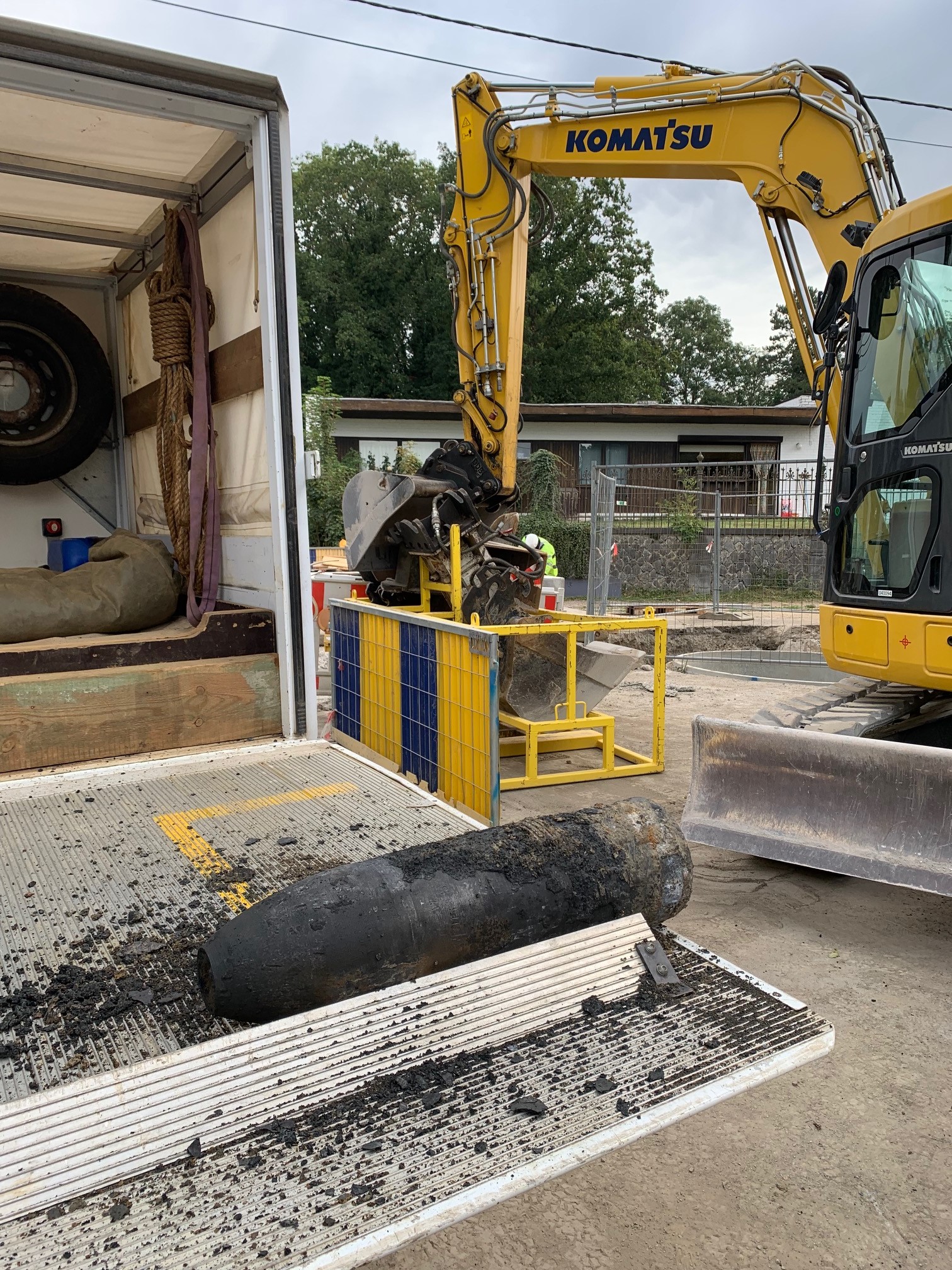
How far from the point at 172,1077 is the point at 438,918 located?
0.68 metres

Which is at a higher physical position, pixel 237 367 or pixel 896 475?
pixel 237 367

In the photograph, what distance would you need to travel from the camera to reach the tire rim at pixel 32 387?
5.30 metres

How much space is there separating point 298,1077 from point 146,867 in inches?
47.5

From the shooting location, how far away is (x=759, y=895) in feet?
14.5

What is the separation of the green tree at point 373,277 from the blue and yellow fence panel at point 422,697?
2938cm

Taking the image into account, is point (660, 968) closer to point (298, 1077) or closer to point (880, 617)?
point (298, 1077)

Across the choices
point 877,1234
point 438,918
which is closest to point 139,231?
point 438,918

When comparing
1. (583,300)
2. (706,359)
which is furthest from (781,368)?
(583,300)

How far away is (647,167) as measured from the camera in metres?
6.58

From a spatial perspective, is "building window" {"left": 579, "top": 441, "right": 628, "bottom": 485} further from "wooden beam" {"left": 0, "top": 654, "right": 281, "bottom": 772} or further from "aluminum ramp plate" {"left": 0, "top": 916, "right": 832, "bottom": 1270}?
"aluminum ramp plate" {"left": 0, "top": 916, "right": 832, "bottom": 1270}

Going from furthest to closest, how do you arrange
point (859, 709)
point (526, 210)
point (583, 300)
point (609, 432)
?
point (583, 300) → point (609, 432) → point (526, 210) → point (859, 709)

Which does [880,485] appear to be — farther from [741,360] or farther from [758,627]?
[741,360]

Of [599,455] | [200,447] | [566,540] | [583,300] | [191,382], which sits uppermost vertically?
[583,300]

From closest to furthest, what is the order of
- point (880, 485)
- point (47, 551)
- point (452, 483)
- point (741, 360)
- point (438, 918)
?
point (438, 918), point (880, 485), point (47, 551), point (452, 483), point (741, 360)
